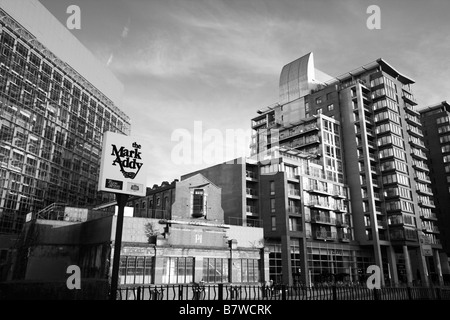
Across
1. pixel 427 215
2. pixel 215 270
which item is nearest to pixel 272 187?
pixel 215 270

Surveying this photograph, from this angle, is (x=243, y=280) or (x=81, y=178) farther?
(x=81, y=178)

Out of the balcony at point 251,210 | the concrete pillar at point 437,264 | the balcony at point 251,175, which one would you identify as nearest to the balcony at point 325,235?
the balcony at point 251,210

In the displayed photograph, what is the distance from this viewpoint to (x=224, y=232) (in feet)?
145

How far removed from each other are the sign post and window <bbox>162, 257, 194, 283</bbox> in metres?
18.0

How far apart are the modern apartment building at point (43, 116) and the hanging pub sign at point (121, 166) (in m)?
57.4

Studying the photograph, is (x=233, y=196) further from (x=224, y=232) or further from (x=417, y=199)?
(x=417, y=199)

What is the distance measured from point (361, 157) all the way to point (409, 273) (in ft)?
76.8

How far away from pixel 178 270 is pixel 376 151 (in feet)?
179

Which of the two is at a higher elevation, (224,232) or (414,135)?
(414,135)

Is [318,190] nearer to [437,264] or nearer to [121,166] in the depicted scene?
[437,264]

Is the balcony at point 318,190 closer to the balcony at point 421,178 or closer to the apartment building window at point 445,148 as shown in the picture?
the balcony at point 421,178

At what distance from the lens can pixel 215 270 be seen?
4141 centimetres

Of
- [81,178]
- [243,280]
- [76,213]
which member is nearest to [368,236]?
[243,280]
